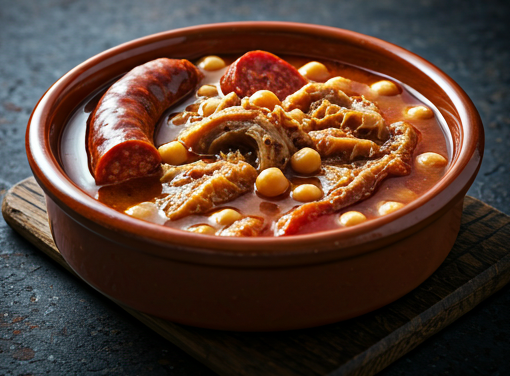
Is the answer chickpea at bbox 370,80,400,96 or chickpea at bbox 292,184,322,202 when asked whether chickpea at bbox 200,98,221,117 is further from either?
chickpea at bbox 370,80,400,96

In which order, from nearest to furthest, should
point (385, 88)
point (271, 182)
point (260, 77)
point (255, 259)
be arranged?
1. point (255, 259)
2. point (271, 182)
3. point (260, 77)
4. point (385, 88)

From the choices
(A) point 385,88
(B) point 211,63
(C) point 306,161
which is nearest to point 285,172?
(C) point 306,161

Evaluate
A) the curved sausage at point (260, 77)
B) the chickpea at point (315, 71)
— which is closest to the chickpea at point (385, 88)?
the chickpea at point (315, 71)

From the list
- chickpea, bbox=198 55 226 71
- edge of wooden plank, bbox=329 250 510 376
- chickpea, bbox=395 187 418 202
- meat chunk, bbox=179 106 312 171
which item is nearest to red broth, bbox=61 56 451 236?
chickpea, bbox=395 187 418 202

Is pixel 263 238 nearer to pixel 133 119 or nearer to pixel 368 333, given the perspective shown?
pixel 368 333

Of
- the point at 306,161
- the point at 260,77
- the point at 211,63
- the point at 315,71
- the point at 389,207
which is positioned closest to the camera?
the point at 389,207

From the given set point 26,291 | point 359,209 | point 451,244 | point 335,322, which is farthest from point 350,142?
point 26,291
